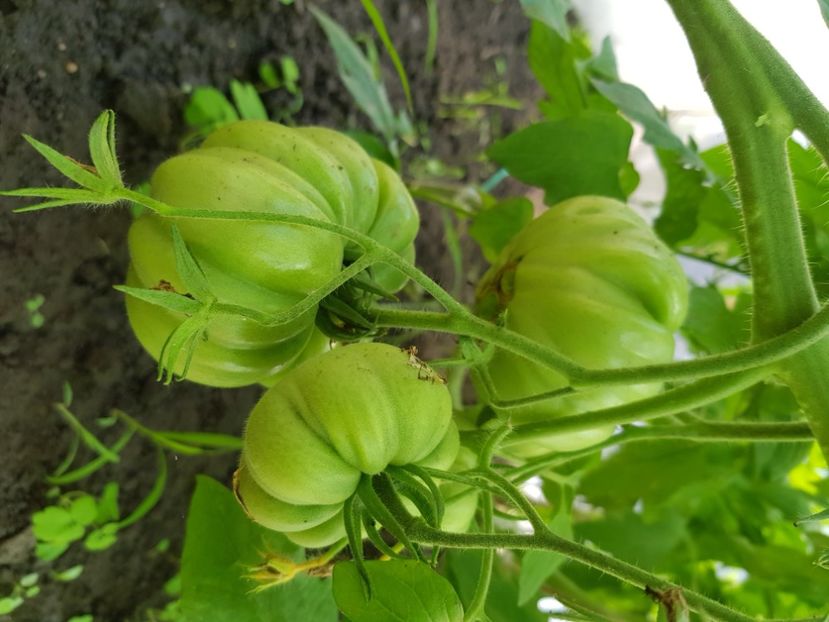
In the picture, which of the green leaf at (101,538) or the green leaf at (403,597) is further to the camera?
the green leaf at (101,538)

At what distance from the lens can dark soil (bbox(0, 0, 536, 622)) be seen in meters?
0.62

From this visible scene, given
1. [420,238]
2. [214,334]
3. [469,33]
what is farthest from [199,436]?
[469,33]

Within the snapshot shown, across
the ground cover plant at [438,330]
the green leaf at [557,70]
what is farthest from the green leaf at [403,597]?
the green leaf at [557,70]

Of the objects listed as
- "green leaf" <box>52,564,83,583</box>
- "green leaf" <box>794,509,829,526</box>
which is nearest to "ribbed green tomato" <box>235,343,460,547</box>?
"green leaf" <box>794,509,829,526</box>

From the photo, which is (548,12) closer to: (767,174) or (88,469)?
(767,174)

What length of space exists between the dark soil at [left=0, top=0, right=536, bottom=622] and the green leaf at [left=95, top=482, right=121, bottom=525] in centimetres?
1

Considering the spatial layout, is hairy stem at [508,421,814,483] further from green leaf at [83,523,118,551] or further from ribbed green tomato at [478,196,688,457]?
green leaf at [83,523,118,551]

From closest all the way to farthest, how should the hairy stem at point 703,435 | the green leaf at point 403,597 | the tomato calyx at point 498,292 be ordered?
the green leaf at point 403,597 < the hairy stem at point 703,435 < the tomato calyx at point 498,292

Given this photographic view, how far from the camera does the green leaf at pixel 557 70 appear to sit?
0.83 metres

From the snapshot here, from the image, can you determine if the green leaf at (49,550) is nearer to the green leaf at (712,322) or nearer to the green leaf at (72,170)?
the green leaf at (72,170)

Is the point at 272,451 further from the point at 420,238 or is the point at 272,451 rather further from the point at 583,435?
the point at 420,238

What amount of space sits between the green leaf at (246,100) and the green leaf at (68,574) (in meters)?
0.51

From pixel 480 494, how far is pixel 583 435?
0.36 feet

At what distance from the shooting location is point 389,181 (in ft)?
2.09
